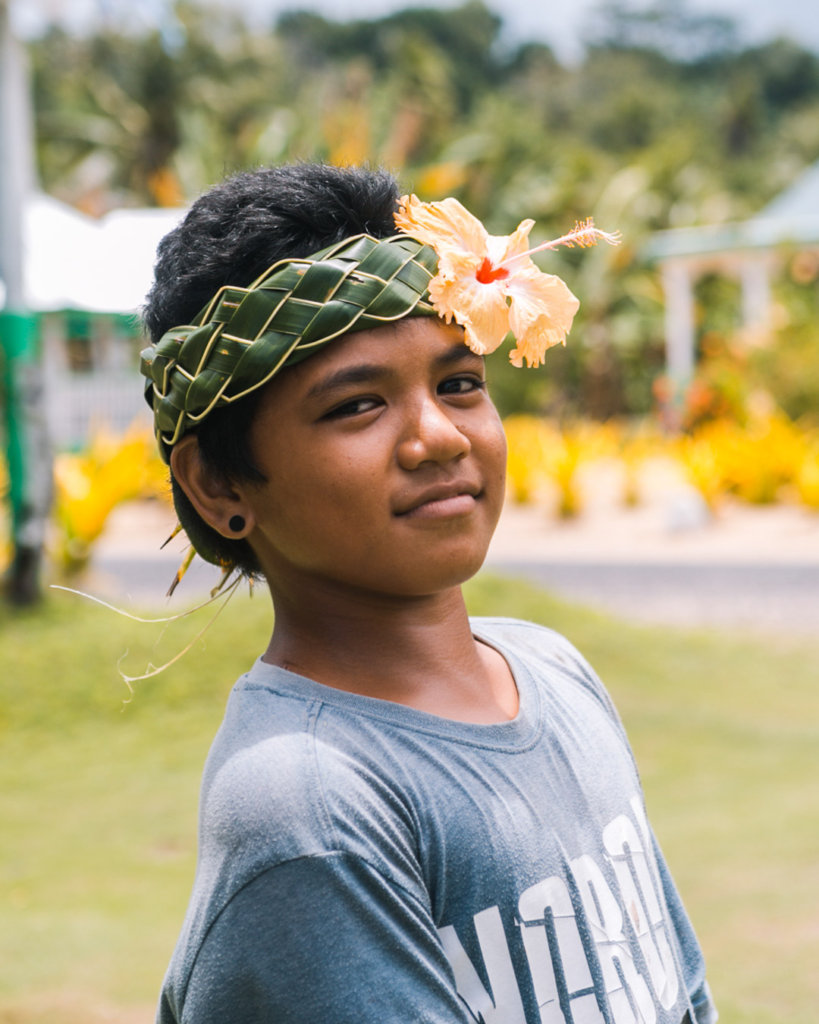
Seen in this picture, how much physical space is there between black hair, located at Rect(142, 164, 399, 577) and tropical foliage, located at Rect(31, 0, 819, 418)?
5.22m

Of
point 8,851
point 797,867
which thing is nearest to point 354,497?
point 797,867

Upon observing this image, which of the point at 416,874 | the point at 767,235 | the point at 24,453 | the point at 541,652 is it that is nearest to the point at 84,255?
the point at 24,453

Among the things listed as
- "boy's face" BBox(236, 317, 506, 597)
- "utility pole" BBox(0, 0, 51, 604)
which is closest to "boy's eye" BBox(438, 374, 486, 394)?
"boy's face" BBox(236, 317, 506, 597)

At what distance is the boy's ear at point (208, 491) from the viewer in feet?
4.35

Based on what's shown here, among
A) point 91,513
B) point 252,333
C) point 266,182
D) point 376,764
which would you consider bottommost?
point 91,513

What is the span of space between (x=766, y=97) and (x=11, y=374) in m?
57.3

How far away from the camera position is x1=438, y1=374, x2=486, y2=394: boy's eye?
4.25 ft

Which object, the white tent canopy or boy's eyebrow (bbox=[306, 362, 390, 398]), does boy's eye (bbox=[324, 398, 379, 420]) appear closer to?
boy's eyebrow (bbox=[306, 362, 390, 398])

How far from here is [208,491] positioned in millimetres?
1335

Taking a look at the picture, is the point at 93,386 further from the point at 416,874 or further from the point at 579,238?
Result: the point at 416,874

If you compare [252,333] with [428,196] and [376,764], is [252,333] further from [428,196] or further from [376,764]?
[428,196]

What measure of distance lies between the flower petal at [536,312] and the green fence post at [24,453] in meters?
6.08

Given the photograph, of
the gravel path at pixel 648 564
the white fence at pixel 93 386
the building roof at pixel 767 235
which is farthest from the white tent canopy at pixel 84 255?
the building roof at pixel 767 235

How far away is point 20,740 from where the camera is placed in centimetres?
577
